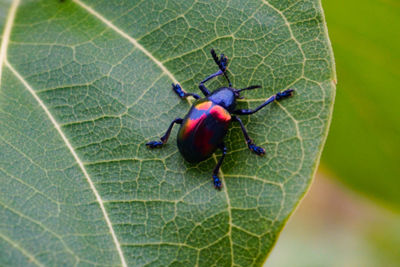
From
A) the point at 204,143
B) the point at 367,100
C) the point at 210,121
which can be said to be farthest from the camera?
the point at 367,100

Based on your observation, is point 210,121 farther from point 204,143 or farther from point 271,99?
point 271,99

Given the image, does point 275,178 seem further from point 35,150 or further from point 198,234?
point 35,150

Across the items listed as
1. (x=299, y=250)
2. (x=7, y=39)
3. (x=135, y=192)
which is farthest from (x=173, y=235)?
(x=299, y=250)

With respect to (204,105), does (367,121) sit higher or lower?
lower

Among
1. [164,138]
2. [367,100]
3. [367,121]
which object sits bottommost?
[367,121]

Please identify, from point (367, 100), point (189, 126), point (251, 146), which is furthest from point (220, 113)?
point (367, 100)

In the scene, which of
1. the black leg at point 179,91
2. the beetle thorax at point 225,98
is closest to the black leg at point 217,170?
the beetle thorax at point 225,98

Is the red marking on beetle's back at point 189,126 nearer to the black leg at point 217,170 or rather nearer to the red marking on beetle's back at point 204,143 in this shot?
the red marking on beetle's back at point 204,143

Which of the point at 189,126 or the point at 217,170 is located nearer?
the point at 217,170
